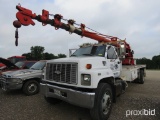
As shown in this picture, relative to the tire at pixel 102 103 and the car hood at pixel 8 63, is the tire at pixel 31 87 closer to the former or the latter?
the car hood at pixel 8 63

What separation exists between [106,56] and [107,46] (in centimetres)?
46

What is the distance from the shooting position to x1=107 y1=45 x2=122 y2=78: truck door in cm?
543

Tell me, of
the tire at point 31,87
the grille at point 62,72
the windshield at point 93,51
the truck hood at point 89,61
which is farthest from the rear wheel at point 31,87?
the truck hood at point 89,61

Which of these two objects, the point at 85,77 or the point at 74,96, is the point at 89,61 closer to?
the point at 85,77

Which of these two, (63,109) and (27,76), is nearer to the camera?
(63,109)

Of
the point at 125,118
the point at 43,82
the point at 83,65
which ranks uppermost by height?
the point at 83,65

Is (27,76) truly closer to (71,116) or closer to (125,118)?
(71,116)

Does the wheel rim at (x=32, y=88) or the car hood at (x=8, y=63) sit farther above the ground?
the car hood at (x=8, y=63)

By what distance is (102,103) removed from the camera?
14.1ft

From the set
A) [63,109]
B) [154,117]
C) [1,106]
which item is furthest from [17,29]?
[154,117]

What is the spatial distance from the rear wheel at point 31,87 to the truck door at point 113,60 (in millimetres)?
3841

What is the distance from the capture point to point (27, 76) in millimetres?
7039

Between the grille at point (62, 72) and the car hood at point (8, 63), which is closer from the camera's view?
the grille at point (62, 72)

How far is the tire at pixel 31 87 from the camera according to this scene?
22.9ft
